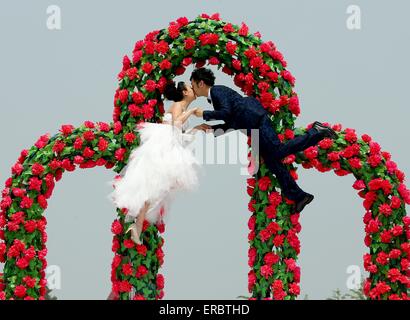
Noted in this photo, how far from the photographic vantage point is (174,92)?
10.9 m

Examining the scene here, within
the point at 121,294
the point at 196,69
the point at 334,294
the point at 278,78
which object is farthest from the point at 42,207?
the point at 334,294

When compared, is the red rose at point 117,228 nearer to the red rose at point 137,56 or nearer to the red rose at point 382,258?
the red rose at point 137,56

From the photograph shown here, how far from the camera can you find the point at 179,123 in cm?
1080

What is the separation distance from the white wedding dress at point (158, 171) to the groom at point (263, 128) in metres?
0.39

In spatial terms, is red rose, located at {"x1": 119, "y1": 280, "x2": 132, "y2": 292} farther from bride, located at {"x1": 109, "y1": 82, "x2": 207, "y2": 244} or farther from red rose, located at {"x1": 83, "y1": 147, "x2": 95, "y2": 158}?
red rose, located at {"x1": 83, "y1": 147, "x2": 95, "y2": 158}

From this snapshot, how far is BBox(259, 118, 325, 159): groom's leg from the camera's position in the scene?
425 inches

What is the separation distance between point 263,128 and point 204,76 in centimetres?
88

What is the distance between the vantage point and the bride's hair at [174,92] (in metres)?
10.9

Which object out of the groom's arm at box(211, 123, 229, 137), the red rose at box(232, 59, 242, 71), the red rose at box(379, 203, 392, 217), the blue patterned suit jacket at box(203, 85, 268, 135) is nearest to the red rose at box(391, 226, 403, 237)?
the red rose at box(379, 203, 392, 217)

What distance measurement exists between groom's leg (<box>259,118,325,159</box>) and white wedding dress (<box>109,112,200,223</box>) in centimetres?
79

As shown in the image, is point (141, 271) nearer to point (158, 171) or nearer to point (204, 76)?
point (158, 171)

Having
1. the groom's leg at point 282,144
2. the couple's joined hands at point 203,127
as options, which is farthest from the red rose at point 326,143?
the couple's joined hands at point 203,127

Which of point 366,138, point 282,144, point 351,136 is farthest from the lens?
point 366,138

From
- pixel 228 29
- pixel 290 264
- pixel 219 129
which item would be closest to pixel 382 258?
pixel 290 264
